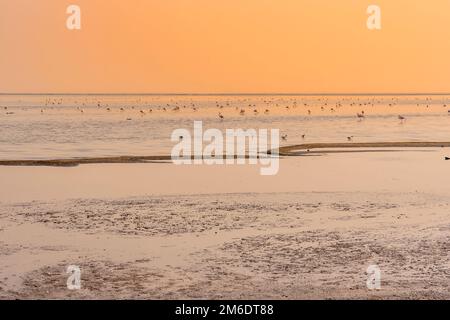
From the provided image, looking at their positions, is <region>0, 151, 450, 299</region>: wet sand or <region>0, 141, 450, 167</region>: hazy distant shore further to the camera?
<region>0, 141, 450, 167</region>: hazy distant shore

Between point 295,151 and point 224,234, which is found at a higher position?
point 295,151

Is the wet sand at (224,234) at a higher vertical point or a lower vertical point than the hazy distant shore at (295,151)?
lower

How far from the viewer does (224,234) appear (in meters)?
15.1

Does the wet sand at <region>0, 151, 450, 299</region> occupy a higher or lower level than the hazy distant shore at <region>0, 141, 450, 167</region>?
lower

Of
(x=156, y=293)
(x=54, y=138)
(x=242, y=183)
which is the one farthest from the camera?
(x=54, y=138)

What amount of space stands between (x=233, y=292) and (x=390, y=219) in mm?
7015

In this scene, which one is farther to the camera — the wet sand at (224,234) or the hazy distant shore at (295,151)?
the hazy distant shore at (295,151)

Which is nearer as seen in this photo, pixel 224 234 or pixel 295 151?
→ pixel 224 234

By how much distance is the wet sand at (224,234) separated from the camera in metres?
11.3

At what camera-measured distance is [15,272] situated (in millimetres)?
12039

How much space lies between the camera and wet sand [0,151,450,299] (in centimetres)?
1126
